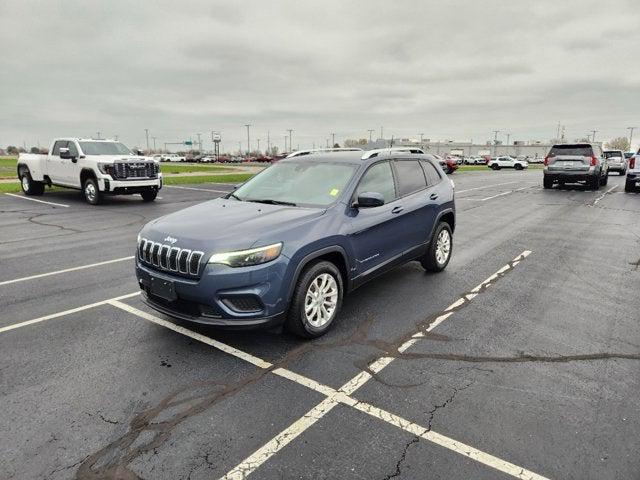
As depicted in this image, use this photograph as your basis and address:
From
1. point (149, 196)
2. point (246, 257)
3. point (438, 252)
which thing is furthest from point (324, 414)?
point (149, 196)

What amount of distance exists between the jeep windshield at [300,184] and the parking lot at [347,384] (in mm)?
1301

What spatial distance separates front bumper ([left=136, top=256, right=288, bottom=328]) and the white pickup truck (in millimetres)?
11242

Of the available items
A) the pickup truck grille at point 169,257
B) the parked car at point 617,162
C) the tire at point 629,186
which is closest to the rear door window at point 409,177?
the pickup truck grille at point 169,257

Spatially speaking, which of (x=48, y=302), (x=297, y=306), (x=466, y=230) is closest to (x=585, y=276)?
(x=466, y=230)

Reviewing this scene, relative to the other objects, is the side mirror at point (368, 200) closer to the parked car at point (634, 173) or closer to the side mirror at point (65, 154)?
the side mirror at point (65, 154)

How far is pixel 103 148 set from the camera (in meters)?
14.4

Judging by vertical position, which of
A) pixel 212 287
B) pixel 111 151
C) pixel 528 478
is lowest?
pixel 528 478

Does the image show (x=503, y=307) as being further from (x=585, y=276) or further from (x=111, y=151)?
(x=111, y=151)

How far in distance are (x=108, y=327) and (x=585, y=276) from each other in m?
Answer: 6.10

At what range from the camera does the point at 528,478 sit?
7.89 ft

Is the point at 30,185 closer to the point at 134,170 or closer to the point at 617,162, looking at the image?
the point at 134,170

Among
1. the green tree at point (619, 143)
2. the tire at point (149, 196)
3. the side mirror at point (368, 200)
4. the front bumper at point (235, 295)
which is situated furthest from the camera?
the green tree at point (619, 143)

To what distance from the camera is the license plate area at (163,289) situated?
3.71 metres

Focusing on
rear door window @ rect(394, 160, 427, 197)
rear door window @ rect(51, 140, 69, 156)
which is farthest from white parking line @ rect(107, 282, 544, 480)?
rear door window @ rect(51, 140, 69, 156)
